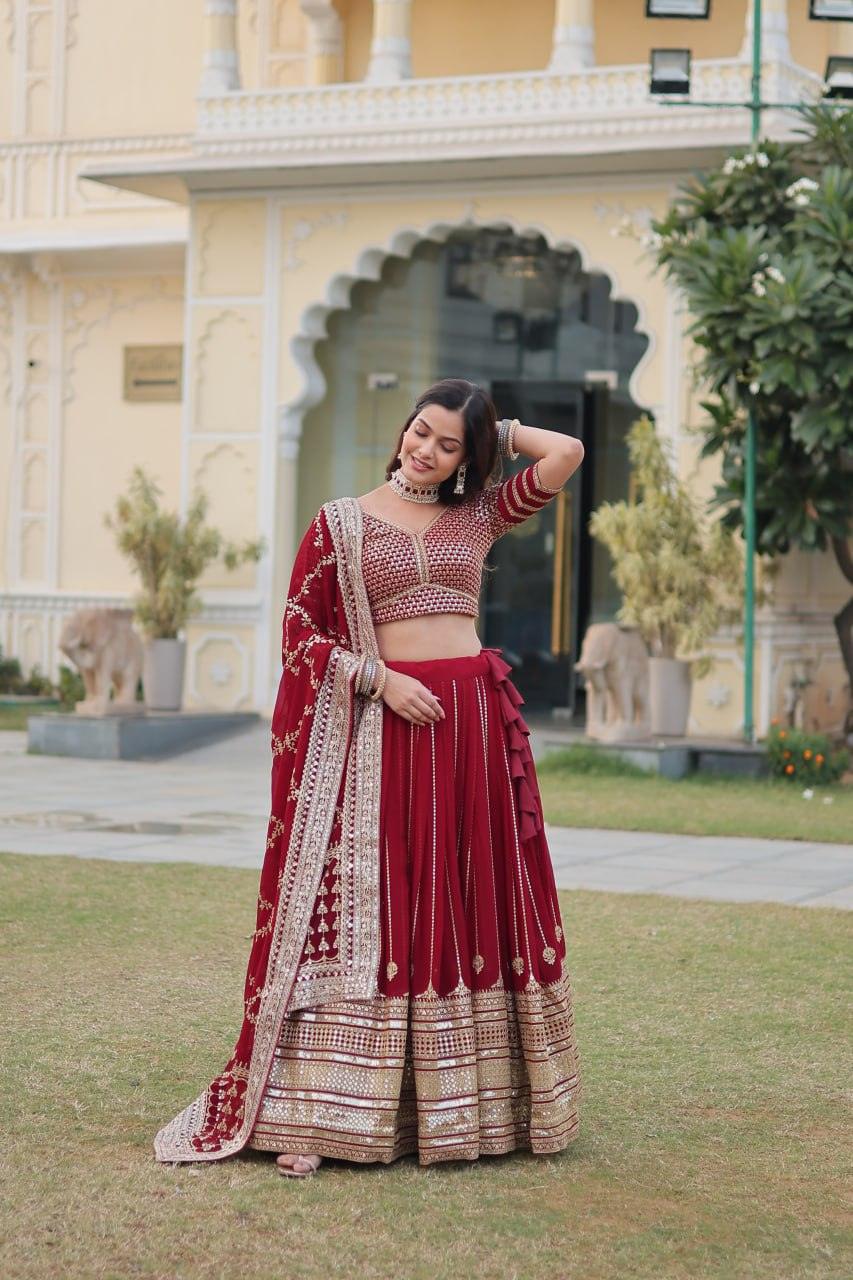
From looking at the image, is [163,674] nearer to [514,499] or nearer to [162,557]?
[162,557]

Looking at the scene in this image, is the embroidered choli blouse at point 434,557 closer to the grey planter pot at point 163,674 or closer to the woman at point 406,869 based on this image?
the woman at point 406,869

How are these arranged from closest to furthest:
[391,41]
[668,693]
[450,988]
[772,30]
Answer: [450,988] → [668,693] → [772,30] → [391,41]

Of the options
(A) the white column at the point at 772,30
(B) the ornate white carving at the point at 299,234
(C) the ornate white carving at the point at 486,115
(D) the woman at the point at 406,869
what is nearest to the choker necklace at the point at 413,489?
(D) the woman at the point at 406,869

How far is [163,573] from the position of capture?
12852 mm

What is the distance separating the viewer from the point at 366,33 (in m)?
14.3

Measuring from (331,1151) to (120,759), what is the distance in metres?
8.51

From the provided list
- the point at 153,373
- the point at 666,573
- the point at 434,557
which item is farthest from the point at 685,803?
the point at 153,373

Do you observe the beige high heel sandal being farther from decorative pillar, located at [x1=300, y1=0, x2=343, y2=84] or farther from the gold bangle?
decorative pillar, located at [x1=300, y1=0, x2=343, y2=84]

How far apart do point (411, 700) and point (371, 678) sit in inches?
3.8

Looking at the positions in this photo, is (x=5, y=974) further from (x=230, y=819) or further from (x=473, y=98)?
(x=473, y=98)

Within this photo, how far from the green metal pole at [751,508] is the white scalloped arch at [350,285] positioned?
5.87ft

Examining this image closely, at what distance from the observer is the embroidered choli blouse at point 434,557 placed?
395 cm

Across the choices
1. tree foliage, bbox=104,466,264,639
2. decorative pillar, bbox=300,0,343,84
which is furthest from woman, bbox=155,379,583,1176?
decorative pillar, bbox=300,0,343,84

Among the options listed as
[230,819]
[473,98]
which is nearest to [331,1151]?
[230,819]
